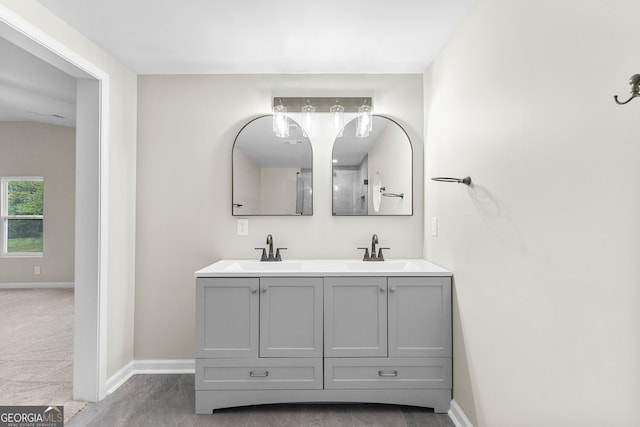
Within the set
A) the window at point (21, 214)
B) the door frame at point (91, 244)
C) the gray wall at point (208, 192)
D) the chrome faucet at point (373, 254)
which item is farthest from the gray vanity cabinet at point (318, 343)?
the window at point (21, 214)

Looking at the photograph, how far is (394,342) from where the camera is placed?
7.07 ft

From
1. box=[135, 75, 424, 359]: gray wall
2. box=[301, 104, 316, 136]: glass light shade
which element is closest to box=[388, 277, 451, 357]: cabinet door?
box=[135, 75, 424, 359]: gray wall

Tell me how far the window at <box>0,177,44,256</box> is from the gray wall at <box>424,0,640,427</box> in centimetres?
665

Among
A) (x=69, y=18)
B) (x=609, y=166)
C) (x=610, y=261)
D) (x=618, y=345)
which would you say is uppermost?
(x=69, y=18)

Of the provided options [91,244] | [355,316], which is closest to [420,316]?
[355,316]

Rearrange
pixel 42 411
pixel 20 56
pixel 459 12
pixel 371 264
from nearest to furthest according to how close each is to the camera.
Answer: pixel 459 12 → pixel 42 411 → pixel 371 264 → pixel 20 56

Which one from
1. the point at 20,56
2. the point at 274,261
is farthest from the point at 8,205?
the point at 274,261

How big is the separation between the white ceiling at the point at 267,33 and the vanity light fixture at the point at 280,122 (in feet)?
0.99

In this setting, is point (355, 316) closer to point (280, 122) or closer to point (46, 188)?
point (280, 122)

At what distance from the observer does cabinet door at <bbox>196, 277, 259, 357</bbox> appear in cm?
214

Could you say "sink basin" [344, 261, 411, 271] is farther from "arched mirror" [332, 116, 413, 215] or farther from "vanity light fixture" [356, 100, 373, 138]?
"vanity light fixture" [356, 100, 373, 138]

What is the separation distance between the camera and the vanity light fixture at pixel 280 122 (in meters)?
2.76

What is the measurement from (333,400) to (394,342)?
1.73ft

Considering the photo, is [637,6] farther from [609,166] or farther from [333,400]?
[333,400]
